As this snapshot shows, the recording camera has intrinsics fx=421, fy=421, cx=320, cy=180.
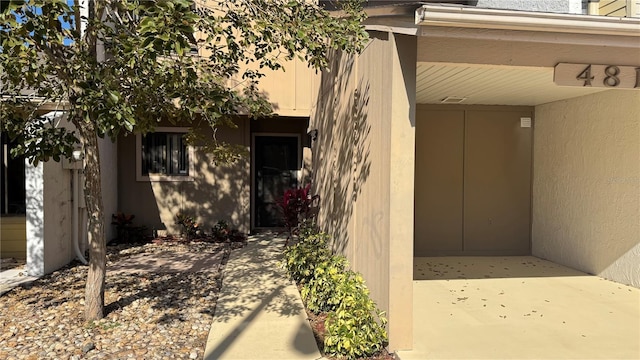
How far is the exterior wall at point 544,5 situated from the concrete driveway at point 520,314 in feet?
12.2

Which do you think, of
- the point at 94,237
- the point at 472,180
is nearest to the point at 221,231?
the point at 94,237

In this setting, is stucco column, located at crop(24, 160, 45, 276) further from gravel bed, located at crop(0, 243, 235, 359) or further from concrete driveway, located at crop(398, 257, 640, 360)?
concrete driveway, located at crop(398, 257, 640, 360)

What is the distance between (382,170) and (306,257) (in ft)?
7.49

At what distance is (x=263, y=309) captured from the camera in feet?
15.6

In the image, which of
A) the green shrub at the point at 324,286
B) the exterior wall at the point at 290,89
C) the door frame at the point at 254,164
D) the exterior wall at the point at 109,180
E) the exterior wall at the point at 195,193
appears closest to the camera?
the green shrub at the point at 324,286

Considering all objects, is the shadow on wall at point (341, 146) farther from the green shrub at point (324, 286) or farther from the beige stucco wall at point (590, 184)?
the beige stucco wall at point (590, 184)

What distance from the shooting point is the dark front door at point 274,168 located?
32.8 feet

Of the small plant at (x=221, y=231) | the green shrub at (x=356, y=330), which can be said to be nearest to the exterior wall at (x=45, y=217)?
the small plant at (x=221, y=231)

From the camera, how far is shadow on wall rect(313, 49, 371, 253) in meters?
4.47

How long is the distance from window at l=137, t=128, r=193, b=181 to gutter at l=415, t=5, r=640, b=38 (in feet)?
23.5

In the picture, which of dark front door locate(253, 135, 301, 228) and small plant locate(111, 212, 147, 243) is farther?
dark front door locate(253, 135, 301, 228)

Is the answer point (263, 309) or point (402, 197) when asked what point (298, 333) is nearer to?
point (263, 309)

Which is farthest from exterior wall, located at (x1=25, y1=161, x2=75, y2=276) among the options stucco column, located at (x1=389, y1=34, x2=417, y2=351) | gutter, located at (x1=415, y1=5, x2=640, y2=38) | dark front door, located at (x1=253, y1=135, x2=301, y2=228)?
gutter, located at (x1=415, y1=5, x2=640, y2=38)

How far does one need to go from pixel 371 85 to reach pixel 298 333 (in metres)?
2.48
